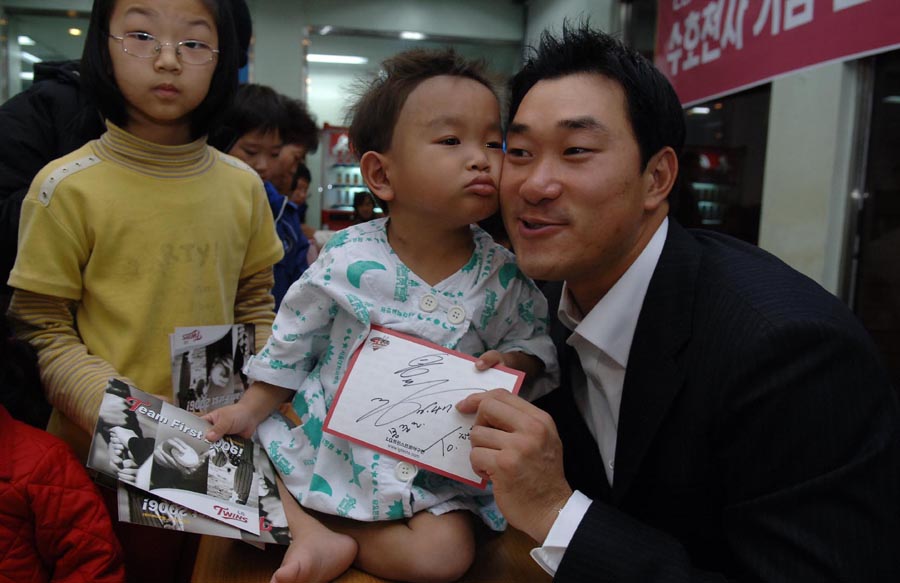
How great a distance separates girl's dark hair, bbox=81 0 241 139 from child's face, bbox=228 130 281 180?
3.87ft

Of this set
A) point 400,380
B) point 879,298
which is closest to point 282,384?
point 400,380

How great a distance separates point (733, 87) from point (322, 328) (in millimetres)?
3617

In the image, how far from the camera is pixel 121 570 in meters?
1.35

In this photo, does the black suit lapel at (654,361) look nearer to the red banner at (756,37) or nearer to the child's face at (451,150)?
the child's face at (451,150)

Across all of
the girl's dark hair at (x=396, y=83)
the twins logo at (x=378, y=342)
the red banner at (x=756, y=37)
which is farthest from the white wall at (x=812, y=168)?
the twins logo at (x=378, y=342)

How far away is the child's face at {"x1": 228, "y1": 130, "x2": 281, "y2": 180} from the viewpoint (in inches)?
110

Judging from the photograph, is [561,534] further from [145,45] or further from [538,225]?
[145,45]

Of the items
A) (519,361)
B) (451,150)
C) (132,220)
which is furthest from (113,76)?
(519,361)

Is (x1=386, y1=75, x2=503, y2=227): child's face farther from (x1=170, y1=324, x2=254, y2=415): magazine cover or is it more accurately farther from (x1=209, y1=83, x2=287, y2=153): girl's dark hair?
(x1=209, y1=83, x2=287, y2=153): girl's dark hair

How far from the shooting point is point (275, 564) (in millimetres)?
1366

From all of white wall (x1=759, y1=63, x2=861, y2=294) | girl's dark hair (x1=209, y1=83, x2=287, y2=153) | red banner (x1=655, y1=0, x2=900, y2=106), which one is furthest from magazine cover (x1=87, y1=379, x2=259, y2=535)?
white wall (x1=759, y1=63, x2=861, y2=294)

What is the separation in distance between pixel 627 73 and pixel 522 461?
719 millimetres

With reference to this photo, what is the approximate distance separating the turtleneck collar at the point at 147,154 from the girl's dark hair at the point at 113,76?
4cm

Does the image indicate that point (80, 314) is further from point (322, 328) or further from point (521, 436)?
point (521, 436)
